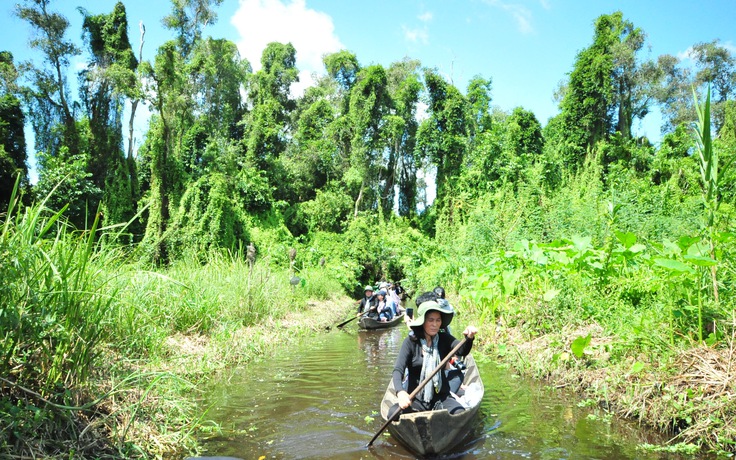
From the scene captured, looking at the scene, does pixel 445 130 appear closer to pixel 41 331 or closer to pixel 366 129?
pixel 366 129

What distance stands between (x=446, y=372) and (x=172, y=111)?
18.3 meters

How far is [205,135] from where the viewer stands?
831 inches

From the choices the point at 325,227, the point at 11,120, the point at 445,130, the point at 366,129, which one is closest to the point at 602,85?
the point at 445,130

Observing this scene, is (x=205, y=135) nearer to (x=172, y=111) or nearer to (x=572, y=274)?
(x=172, y=111)

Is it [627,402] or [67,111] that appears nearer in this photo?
[627,402]

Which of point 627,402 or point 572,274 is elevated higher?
point 572,274

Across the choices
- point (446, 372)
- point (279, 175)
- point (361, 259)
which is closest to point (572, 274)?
point (446, 372)

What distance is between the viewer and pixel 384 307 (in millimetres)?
13258

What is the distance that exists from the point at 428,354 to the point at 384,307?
860 cm

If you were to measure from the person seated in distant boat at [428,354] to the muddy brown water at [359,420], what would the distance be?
495mm

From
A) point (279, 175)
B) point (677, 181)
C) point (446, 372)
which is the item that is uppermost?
point (279, 175)

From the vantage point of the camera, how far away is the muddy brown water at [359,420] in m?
4.24

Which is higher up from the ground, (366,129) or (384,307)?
(366,129)

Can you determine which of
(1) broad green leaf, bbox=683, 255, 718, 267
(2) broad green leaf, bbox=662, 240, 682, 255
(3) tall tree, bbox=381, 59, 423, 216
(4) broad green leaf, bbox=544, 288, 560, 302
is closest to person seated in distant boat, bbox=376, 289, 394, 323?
(4) broad green leaf, bbox=544, 288, 560, 302
